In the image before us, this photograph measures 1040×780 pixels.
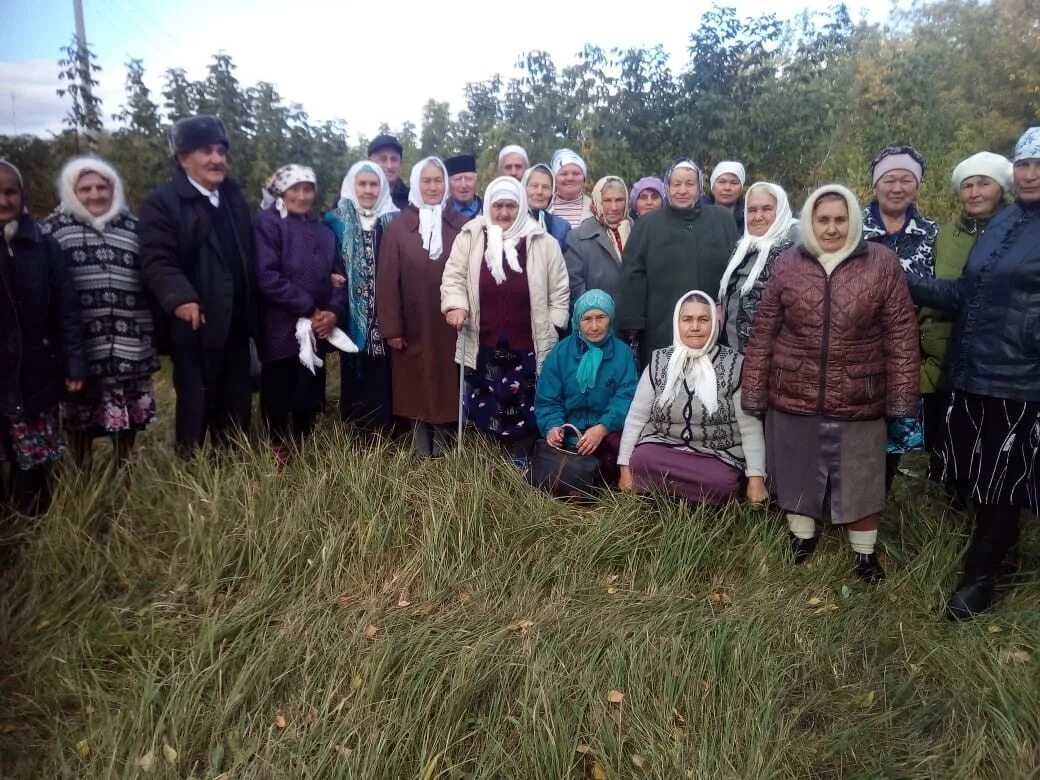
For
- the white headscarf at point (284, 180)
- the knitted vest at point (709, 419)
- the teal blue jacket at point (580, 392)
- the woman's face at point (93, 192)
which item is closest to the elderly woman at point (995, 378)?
the knitted vest at point (709, 419)

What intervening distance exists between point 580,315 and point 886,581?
6.12ft

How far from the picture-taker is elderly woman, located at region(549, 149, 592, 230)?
190 inches

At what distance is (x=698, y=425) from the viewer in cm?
355

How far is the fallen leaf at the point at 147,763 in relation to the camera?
223 cm

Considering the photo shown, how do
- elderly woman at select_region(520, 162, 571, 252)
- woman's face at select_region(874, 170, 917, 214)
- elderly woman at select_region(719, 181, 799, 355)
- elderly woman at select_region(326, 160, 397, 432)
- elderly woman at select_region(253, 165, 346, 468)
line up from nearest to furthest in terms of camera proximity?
woman's face at select_region(874, 170, 917, 214) < elderly woman at select_region(719, 181, 799, 355) < elderly woman at select_region(253, 165, 346, 468) < elderly woman at select_region(326, 160, 397, 432) < elderly woman at select_region(520, 162, 571, 252)

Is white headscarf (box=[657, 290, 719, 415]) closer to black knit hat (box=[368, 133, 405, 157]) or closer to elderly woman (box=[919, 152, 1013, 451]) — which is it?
elderly woman (box=[919, 152, 1013, 451])

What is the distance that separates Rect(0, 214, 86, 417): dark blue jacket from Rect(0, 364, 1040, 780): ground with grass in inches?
19.5

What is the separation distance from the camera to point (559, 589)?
10.1ft

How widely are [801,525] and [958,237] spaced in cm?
148

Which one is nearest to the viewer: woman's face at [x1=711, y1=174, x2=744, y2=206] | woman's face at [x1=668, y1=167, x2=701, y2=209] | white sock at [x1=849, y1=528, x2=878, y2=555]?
white sock at [x1=849, y1=528, x2=878, y2=555]

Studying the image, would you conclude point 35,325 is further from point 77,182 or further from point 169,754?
point 169,754

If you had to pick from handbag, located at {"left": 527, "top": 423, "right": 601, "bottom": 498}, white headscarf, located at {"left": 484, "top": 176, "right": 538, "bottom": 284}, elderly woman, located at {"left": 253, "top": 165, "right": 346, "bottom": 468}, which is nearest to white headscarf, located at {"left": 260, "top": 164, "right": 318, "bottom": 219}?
elderly woman, located at {"left": 253, "top": 165, "right": 346, "bottom": 468}

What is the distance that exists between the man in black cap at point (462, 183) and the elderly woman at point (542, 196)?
339 millimetres

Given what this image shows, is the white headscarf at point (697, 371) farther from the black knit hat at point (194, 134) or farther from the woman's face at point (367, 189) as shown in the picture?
the black knit hat at point (194, 134)
